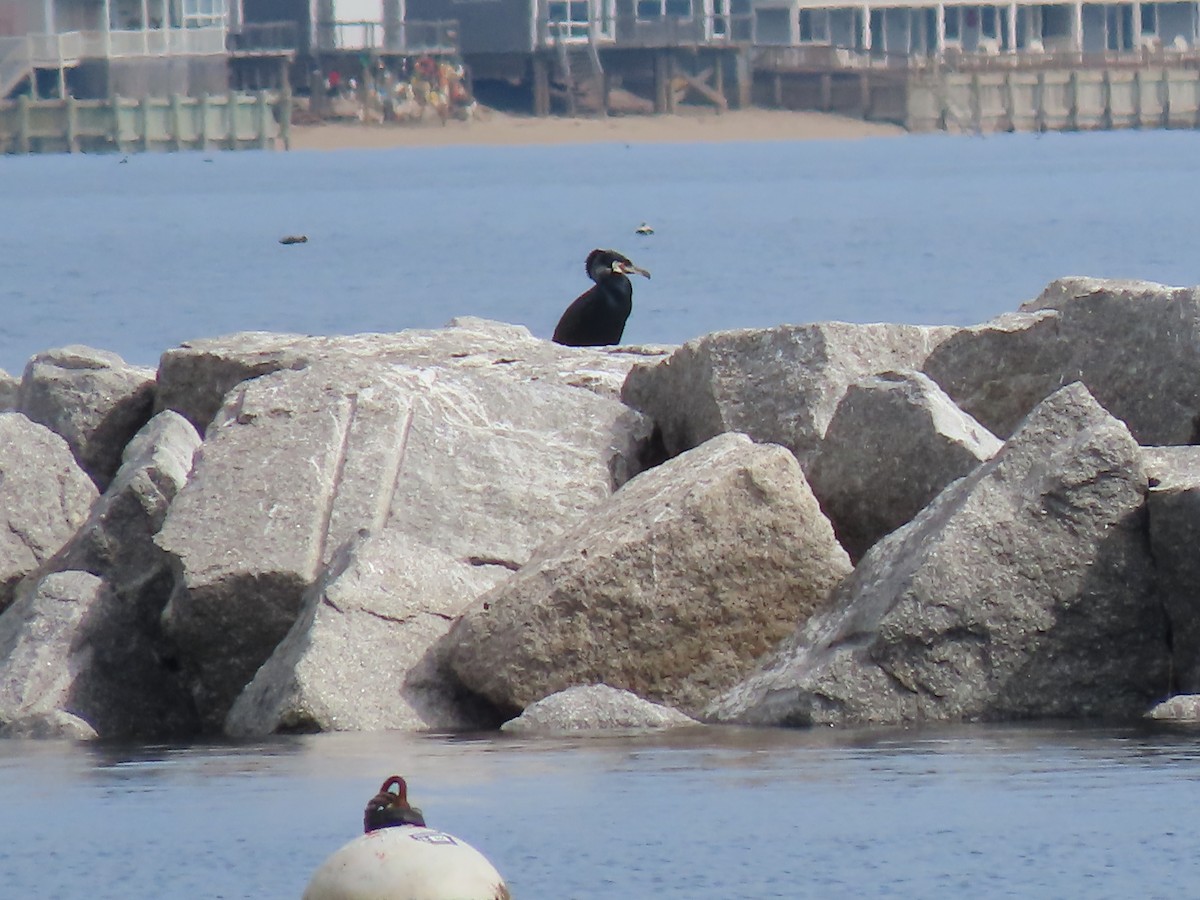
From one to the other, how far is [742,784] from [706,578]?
189 cm

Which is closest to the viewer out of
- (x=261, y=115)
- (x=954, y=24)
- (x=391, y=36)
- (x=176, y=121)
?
(x=176, y=121)

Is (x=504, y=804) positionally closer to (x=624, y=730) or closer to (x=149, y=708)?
(x=624, y=730)

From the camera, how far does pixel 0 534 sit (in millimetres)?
12812

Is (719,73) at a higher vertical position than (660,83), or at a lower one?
higher

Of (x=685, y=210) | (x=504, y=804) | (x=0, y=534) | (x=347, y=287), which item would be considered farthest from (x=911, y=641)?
(x=685, y=210)

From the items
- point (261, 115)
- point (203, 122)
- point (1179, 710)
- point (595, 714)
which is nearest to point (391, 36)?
point (261, 115)

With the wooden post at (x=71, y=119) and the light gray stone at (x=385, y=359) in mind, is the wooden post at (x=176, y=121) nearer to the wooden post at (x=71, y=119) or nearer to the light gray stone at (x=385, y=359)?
the wooden post at (x=71, y=119)

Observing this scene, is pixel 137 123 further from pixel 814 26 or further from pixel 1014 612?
pixel 1014 612

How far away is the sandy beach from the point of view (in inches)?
4459

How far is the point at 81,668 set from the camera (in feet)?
37.4

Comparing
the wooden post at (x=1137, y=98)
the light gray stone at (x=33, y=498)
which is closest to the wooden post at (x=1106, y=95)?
the wooden post at (x=1137, y=98)

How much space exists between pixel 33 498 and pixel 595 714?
12.6 feet

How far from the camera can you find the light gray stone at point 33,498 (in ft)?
41.9

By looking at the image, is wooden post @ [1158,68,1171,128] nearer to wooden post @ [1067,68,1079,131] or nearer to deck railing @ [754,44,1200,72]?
deck railing @ [754,44,1200,72]
